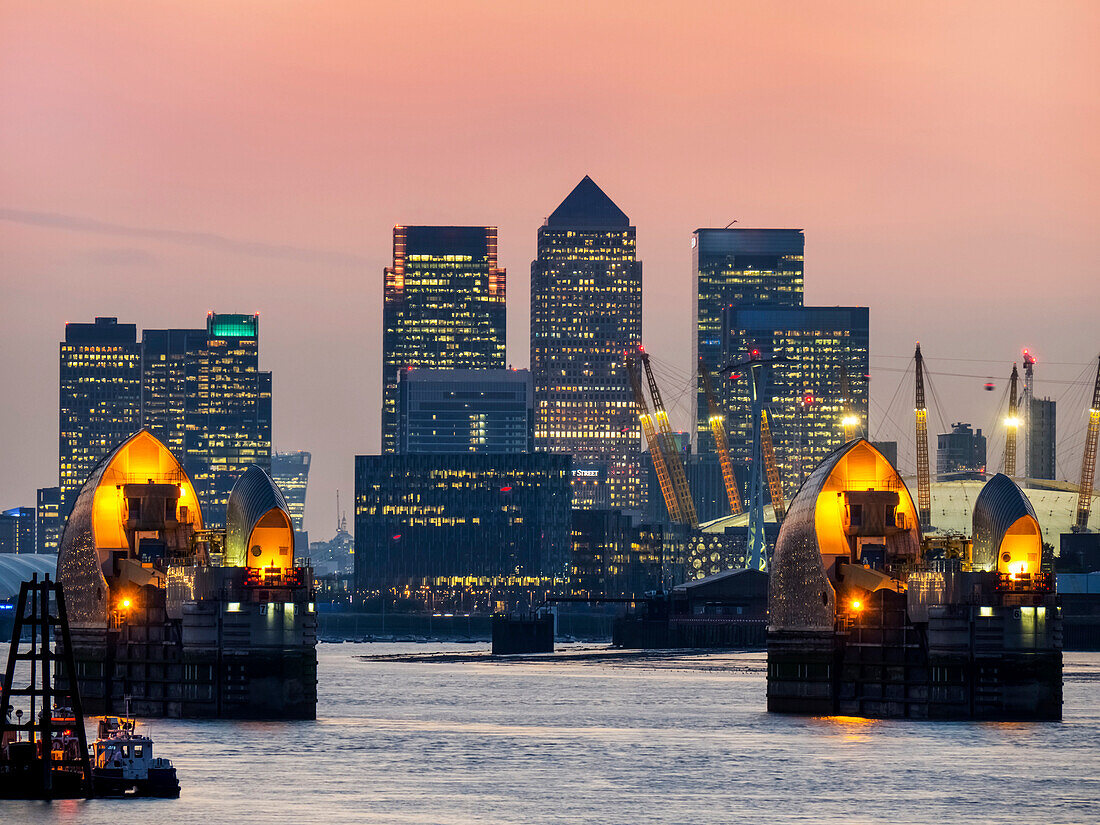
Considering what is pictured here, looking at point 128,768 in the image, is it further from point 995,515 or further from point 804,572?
point 995,515

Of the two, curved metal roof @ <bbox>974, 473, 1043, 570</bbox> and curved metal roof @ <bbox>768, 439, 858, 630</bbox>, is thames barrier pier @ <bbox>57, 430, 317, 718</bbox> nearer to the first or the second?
curved metal roof @ <bbox>768, 439, 858, 630</bbox>

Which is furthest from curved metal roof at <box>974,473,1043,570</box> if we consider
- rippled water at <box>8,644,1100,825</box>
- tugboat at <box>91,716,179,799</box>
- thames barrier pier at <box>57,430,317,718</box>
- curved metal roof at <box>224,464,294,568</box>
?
tugboat at <box>91,716,179,799</box>

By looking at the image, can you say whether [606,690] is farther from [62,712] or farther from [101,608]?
[62,712]

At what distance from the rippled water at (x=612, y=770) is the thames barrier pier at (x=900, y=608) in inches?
75.2

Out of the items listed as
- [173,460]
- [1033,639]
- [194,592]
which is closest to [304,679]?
[194,592]

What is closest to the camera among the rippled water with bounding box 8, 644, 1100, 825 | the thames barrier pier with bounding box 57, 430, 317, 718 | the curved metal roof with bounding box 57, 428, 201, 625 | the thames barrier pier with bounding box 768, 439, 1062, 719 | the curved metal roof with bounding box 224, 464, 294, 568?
the rippled water with bounding box 8, 644, 1100, 825

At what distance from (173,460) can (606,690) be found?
167 feet

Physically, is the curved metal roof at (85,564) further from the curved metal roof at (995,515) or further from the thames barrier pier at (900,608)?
the curved metal roof at (995,515)

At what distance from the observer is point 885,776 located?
10275 cm

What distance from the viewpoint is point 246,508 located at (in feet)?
430

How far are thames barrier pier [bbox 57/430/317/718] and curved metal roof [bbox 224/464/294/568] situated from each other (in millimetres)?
56

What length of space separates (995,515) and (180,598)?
44.0 metres

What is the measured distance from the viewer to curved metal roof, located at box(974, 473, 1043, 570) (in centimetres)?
12669

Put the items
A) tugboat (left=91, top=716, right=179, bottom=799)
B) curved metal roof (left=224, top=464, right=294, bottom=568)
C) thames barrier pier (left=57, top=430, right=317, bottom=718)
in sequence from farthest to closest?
curved metal roof (left=224, top=464, right=294, bottom=568)
thames barrier pier (left=57, top=430, right=317, bottom=718)
tugboat (left=91, top=716, right=179, bottom=799)
